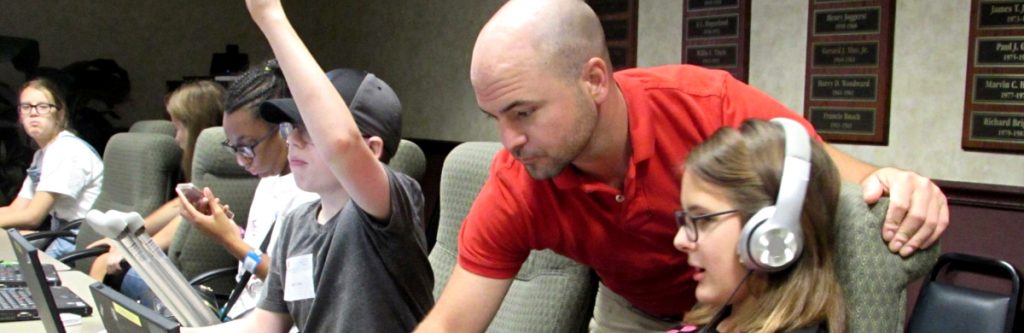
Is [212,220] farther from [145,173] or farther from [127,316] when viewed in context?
[145,173]

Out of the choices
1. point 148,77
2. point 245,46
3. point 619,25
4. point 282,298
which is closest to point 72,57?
point 148,77

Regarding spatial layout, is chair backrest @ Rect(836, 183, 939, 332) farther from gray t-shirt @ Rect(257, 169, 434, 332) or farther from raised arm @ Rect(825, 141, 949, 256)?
gray t-shirt @ Rect(257, 169, 434, 332)

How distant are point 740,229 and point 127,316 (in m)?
0.73

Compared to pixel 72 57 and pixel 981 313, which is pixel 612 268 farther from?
pixel 72 57

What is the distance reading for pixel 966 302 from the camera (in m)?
2.54

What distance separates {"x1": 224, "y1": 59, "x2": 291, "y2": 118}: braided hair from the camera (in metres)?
2.02

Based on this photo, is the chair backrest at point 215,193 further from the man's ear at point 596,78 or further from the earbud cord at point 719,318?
the earbud cord at point 719,318

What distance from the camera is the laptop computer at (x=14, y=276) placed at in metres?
2.33

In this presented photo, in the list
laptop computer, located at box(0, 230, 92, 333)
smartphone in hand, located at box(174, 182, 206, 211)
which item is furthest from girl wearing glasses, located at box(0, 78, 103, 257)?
smartphone in hand, located at box(174, 182, 206, 211)

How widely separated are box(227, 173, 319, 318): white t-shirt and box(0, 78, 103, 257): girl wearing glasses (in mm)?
1719

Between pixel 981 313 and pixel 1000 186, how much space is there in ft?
1.41

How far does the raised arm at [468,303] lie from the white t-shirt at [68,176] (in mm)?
2792

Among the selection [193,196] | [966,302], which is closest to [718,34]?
[966,302]

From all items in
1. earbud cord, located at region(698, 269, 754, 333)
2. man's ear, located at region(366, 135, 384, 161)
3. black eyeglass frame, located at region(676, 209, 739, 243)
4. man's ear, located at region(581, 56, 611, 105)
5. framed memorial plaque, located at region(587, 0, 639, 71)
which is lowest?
earbud cord, located at region(698, 269, 754, 333)
